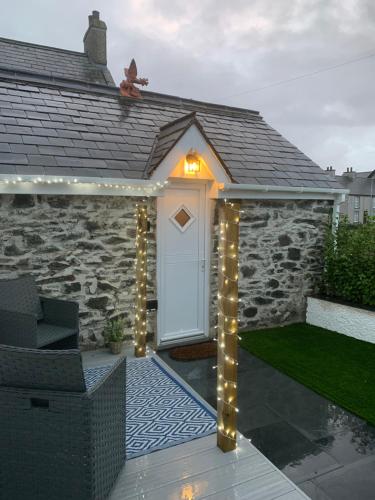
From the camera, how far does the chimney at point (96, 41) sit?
11594mm

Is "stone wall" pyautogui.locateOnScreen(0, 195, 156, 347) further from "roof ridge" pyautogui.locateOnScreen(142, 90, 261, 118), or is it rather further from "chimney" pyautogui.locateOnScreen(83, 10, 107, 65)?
"chimney" pyautogui.locateOnScreen(83, 10, 107, 65)

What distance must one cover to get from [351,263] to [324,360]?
212 cm

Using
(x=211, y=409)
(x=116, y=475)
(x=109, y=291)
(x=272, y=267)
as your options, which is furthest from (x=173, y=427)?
(x=272, y=267)

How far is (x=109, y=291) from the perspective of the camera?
5418mm

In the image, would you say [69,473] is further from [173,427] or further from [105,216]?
[105,216]

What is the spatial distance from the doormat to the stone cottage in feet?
0.86

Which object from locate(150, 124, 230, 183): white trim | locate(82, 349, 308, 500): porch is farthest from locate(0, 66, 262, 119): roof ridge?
locate(82, 349, 308, 500): porch

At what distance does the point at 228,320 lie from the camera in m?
3.18

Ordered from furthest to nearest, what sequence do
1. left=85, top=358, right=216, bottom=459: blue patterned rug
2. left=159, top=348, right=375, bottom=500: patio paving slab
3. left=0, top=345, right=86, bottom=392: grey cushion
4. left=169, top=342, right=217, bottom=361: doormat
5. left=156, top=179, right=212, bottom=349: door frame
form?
left=156, top=179, right=212, bottom=349: door frame < left=169, top=342, right=217, bottom=361: doormat < left=85, top=358, right=216, bottom=459: blue patterned rug < left=159, top=348, right=375, bottom=500: patio paving slab < left=0, top=345, right=86, bottom=392: grey cushion

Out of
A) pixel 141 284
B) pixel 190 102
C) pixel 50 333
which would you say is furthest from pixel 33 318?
pixel 190 102

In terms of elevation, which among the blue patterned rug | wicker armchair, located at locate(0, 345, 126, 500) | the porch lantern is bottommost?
the blue patterned rug

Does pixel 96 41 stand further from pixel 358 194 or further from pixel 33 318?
pixel 358 194

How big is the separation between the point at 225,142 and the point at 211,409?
495 cm

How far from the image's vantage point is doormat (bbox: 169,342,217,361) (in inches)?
211
